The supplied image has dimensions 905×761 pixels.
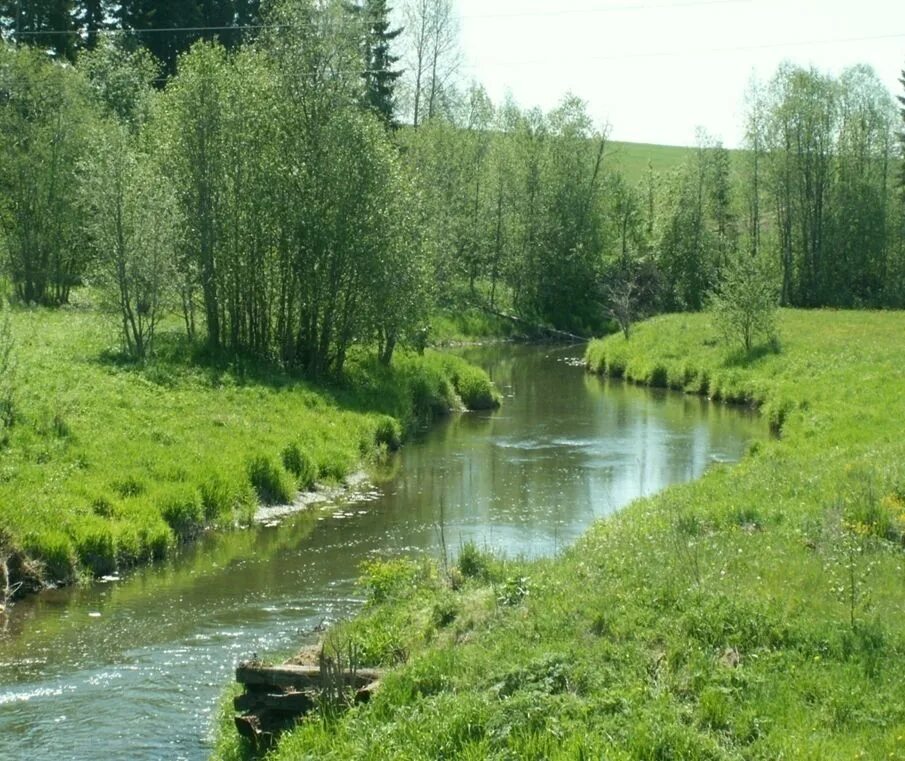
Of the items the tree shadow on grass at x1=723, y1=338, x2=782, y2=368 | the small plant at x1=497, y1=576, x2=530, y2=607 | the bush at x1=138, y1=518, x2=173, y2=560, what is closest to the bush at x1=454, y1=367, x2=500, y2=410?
the tree shadow on grass at x1=723, y1=338, x2=782, y2=368

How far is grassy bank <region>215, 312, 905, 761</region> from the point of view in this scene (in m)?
9.41

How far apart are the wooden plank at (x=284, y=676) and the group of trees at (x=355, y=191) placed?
20.9 m

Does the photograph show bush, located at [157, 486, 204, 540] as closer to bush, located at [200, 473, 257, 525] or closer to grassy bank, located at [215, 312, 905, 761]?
bush, located at [200, 473, 257, 525]

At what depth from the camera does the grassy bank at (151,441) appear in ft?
61.7

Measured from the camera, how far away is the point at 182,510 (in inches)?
838

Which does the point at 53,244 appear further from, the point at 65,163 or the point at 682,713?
the point at 682,713

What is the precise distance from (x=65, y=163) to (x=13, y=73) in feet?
14.9

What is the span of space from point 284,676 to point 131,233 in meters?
21.5

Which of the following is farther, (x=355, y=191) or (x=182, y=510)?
(x=355, y=191)

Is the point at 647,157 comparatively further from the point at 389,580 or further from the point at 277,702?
the point at 277,702

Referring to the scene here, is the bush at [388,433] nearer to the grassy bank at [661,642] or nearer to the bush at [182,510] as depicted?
the bush at [182,510]

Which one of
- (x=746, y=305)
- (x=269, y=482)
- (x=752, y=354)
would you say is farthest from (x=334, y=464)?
(x=746, y=305)

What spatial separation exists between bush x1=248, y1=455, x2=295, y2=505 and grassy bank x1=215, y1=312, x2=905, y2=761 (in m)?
8.81

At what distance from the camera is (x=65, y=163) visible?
46.6 metres
